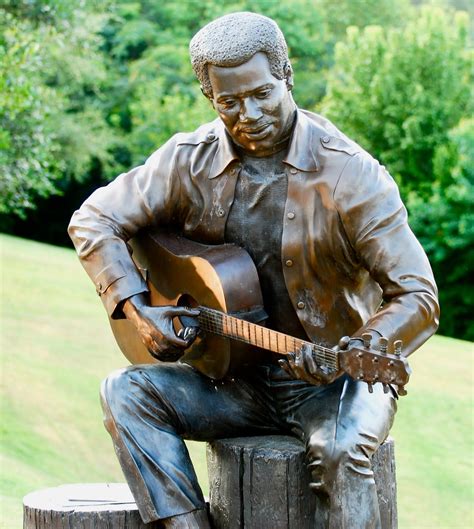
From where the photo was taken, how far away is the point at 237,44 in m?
4.55

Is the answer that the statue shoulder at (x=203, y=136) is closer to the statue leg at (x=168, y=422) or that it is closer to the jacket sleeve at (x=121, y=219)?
the jacket sleeve at (x=121, y=219)

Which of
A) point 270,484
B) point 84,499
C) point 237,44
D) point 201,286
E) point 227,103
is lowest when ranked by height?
point 84,499

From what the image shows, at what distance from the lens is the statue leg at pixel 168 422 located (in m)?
4.59

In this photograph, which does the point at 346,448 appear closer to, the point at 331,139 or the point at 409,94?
the point at 331,139

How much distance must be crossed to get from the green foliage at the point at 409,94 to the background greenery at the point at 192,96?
0.03 m

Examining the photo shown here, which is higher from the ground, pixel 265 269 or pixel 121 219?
pixel 121 219

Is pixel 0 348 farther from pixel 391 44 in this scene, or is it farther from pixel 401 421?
pixel 391 44

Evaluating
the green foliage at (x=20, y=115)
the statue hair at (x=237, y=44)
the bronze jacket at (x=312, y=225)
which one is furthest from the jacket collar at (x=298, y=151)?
the green foliage at (x=20, y=115)

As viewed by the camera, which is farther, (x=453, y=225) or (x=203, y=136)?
(x=453, y=225)

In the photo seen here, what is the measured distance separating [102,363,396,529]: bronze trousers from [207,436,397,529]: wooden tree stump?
9 centimetres

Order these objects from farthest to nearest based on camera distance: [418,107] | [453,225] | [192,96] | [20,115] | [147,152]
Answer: [192,96]
[147,152]
[418,107]
[453,225]
[20,115]

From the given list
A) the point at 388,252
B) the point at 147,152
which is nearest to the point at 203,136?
the point at 388,252

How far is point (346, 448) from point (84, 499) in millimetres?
1293

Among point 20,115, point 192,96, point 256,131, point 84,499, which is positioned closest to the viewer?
point 256,131
